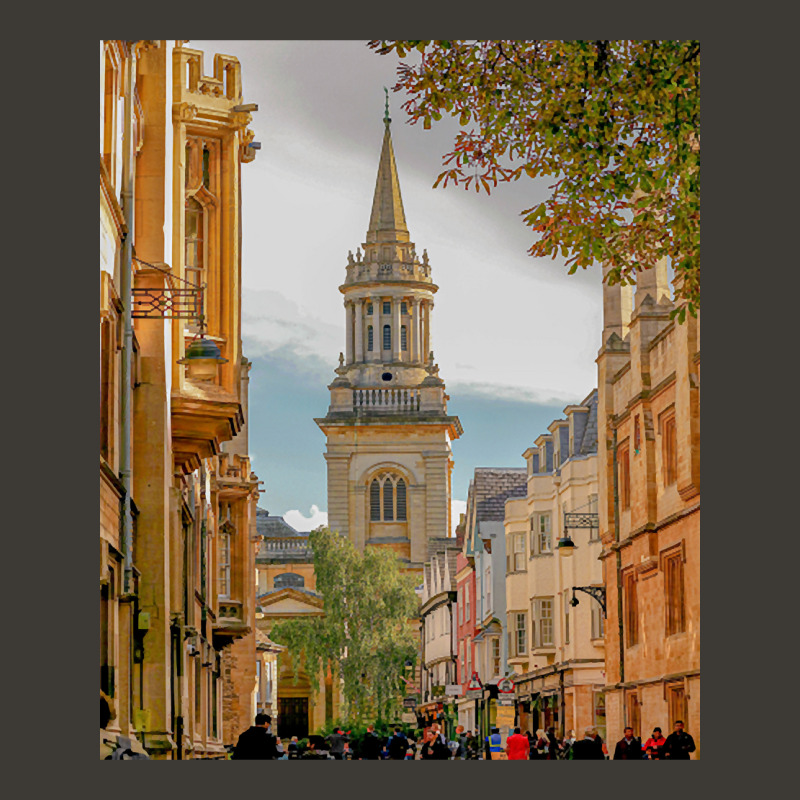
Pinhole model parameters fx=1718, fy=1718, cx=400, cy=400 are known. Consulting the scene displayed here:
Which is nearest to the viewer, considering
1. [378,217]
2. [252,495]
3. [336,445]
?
[378,217]

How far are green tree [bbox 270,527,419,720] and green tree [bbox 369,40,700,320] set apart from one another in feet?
89.2

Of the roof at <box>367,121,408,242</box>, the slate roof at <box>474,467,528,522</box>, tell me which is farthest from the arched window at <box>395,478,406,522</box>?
the roof at <box>367,121,408,242</box>

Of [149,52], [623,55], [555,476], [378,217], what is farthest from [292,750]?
[555,476]

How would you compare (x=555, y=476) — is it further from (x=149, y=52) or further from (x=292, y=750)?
(x=149, y=52)

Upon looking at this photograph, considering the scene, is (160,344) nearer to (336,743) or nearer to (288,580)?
(336,743)

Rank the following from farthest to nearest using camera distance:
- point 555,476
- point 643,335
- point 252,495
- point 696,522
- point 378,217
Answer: point 555,476
point 252,495
point 643,335
point 696,522
point 378,217

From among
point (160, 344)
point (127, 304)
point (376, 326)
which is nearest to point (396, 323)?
A: point (376, 326)

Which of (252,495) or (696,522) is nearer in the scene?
(696,522)

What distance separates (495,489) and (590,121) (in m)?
34.3

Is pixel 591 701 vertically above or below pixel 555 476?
below

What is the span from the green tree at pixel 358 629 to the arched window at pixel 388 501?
975 inches

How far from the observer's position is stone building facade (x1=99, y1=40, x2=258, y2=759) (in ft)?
55.7

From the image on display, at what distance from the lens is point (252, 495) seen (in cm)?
3594

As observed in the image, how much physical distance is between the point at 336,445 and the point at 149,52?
61380 mm
